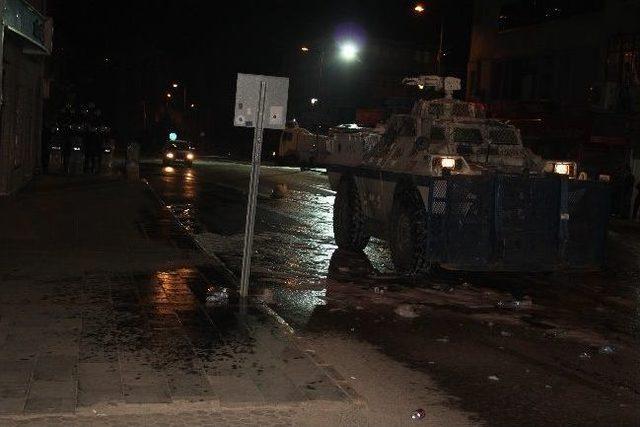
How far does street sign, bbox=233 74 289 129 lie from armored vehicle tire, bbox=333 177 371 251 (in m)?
5.34

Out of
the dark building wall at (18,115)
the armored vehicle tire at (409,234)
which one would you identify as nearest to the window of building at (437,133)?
the armored vehicle tire at (409,234)

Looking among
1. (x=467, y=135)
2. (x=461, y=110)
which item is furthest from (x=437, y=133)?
(x=461, y=110)

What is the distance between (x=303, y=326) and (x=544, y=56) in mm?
29613

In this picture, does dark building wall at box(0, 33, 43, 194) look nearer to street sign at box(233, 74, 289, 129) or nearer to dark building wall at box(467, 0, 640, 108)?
street sign at box(233, 74, 289, 129)

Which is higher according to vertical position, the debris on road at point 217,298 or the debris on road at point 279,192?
the debris on road at point 279,192

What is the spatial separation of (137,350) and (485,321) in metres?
3.90

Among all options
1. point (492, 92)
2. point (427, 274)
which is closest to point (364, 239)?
point (427, 274)

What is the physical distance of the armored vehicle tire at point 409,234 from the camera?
38.1 ft

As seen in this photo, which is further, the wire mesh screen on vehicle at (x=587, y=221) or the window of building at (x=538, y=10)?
the window of building at (x=538, y=10)

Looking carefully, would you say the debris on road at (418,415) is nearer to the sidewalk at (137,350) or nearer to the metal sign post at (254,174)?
the sidewalk at (137,350)

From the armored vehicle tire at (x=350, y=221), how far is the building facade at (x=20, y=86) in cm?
679

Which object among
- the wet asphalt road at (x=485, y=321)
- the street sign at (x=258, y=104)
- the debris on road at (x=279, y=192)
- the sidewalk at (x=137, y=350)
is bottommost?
the sidewalk at (x=137, y=350)

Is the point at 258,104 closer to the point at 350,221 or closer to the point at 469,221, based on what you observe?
the point at 469,221

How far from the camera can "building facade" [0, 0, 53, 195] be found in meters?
17.6
